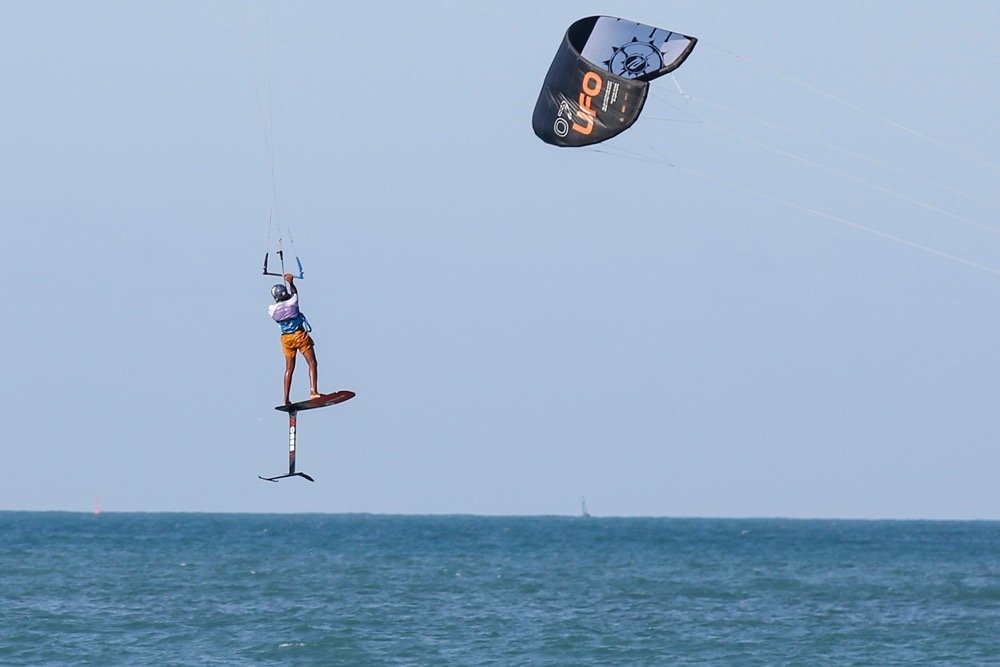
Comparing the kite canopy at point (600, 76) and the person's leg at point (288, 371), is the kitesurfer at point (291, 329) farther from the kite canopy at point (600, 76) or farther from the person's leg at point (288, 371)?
the kite canopy at point (600, 76)

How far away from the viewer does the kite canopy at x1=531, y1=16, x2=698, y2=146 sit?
24031 mm

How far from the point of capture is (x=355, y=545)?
98375mm

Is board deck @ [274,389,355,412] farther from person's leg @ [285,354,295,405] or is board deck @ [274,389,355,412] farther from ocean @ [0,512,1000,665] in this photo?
ocean @ [0,512,1000,665]

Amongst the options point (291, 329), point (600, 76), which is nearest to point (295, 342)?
point (291, 329)

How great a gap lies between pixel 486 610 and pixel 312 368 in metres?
25.1

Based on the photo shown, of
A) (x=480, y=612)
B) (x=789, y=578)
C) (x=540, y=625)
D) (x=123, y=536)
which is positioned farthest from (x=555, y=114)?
(x=123, y=536)

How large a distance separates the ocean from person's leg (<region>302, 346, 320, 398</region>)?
1444cm

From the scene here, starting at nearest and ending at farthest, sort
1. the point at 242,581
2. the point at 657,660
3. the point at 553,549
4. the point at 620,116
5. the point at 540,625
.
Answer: the point at 620,116, the point at 657,660, the point at 540,625, the point at 242,581, the point at 553,549

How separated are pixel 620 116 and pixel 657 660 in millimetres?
16816

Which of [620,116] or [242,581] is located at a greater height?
[620,116]

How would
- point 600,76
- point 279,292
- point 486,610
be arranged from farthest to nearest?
point 486,610 → point 600,76 → point 279,292

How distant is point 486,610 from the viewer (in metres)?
47.3

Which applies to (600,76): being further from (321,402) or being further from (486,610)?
(486,610)

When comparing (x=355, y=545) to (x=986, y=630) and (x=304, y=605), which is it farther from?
(x=986, y=630)
